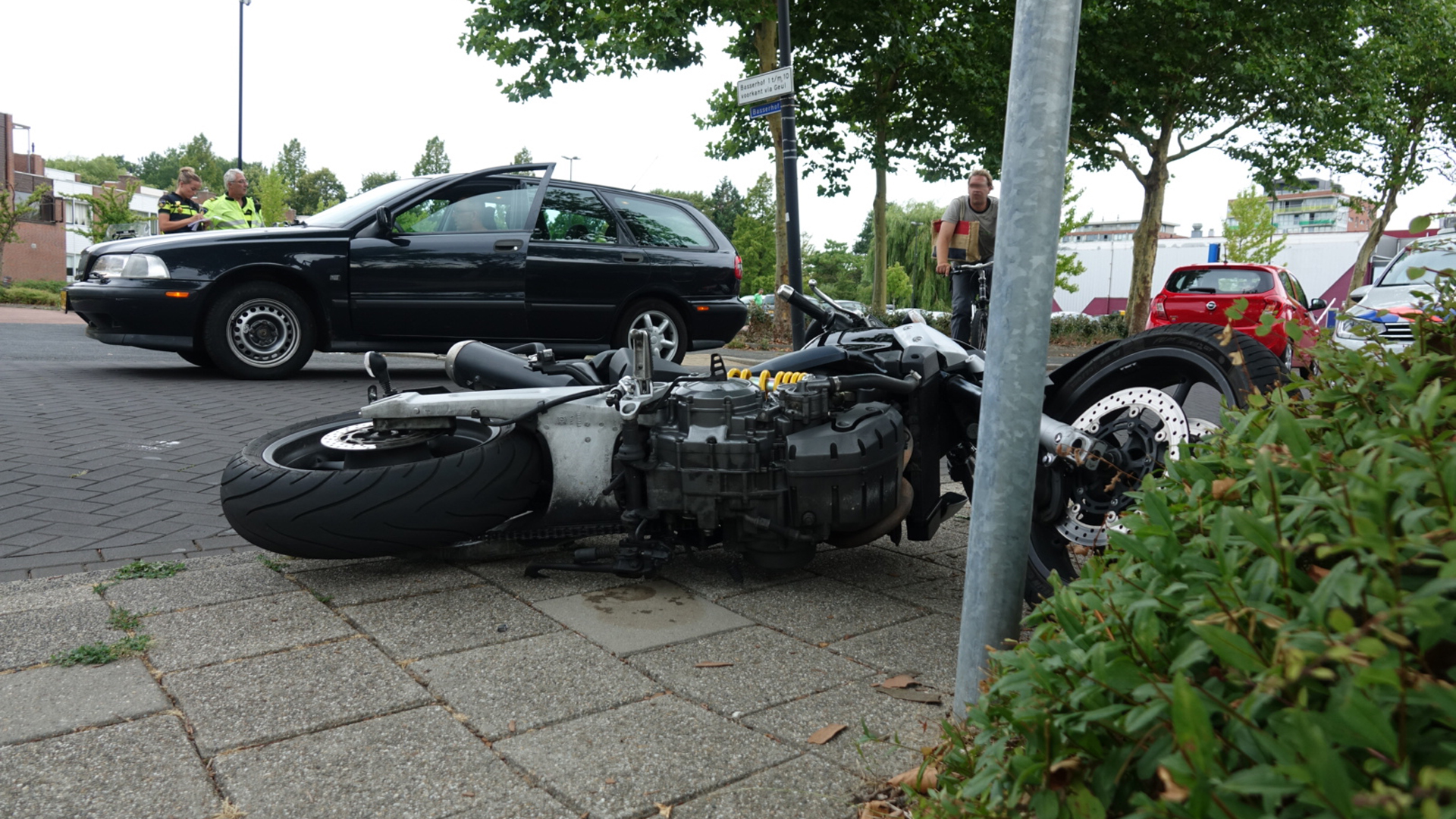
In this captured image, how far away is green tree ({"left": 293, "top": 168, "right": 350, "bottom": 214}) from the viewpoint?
79.1m

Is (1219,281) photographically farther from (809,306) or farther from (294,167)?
(294,167)

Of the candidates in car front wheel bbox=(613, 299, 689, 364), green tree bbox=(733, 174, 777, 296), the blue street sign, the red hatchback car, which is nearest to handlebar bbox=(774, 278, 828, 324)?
car front wheel bbox=(613, 299, 689, 364)

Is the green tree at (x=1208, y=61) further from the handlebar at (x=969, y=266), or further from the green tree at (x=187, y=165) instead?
the green tree at (x=187, y=165)

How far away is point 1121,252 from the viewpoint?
50469 mm

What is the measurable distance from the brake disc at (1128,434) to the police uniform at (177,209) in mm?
9592

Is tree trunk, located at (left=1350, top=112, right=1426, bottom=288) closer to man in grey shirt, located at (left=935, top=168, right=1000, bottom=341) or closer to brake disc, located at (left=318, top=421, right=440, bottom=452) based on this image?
man in grey shirt, located at (left=935, top=168, right=1000, bottom=341)

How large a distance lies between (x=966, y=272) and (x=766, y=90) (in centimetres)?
233

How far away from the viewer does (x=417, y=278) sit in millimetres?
7941

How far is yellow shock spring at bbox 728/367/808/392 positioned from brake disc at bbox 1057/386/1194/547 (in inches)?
34.3

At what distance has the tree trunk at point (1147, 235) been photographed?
22609 mm

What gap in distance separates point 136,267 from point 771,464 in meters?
6.38

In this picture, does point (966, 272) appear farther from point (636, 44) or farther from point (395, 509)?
point (636, 44)

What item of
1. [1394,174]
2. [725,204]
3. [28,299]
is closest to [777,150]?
[28,299]

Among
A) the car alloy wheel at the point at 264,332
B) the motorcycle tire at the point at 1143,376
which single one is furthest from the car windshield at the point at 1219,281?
the motorcycle tire at the point at 1143,376
